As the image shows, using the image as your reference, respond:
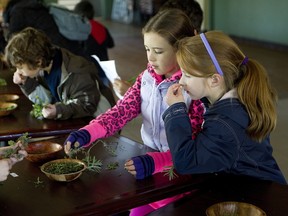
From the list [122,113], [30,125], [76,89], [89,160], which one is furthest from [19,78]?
[89,160]

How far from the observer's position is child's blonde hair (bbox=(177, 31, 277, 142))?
1.70 m

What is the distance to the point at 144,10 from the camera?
437 inches

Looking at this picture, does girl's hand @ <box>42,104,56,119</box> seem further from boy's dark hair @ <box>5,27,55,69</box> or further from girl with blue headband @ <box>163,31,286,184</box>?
girl with blue headband @ <box>163,31,286,184</box>

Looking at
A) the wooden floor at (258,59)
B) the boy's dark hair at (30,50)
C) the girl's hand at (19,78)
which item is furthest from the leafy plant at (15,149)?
the wooden floor at (258,59)

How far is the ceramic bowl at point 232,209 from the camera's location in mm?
1484

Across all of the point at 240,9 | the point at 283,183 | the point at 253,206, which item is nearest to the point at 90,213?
the point at 253,206

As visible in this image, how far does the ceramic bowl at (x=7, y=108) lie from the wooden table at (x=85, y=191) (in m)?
0.69

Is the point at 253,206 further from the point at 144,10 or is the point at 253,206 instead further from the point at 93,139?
the point at 144,10

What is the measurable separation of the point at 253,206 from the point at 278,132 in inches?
118

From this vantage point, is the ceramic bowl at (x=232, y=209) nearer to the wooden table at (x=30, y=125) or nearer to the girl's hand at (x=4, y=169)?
the girl's hand at (x=4, y=169)

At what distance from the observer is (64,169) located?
1.76 metres

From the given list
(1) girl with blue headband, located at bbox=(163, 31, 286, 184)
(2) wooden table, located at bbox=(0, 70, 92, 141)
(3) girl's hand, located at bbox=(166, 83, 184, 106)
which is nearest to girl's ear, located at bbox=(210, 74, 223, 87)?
(1) girl with blue headband, located at bbox=(163, 31, 286, 184)

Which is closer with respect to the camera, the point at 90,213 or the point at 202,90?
the point at 90,213

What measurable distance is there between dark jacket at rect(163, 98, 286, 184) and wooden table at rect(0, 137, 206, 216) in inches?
3.8
